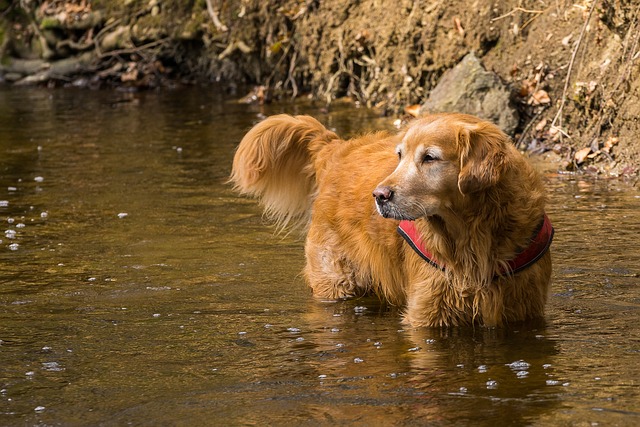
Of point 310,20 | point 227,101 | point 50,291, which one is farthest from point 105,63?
point 50,291

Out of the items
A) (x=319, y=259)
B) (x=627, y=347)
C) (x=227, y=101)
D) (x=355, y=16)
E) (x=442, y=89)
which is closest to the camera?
(x=627, y=347)

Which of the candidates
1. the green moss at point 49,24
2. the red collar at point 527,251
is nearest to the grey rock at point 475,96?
the red collar at point 527,251

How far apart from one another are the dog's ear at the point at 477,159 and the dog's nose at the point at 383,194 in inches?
15.4

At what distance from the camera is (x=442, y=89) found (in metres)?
12.5

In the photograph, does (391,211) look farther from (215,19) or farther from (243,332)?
(215,19)

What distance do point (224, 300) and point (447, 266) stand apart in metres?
1.81

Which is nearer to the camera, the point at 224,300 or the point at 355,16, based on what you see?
the point at 224,300

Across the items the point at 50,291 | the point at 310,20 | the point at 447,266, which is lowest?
the point at 50,291

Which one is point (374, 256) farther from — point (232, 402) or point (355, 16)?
point (355, 16)

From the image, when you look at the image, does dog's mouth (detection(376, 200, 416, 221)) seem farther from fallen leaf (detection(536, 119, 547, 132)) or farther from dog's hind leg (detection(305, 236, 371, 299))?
fallen leaf (detection(536, 119, 547, 132))

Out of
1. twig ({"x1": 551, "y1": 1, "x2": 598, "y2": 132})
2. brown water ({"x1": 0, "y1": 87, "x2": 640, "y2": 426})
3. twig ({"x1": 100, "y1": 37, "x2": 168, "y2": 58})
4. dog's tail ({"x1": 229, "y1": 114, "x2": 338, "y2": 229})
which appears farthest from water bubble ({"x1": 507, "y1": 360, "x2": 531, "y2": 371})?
twig ({"x1": 100, "y1": 37, "x2": 168, "y2": 58})

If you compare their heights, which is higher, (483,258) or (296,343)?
(483,258)

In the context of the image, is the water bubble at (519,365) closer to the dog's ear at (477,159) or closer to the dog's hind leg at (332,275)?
the dog's ear at (477,159)

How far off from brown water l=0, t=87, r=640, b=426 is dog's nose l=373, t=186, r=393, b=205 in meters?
0.92
